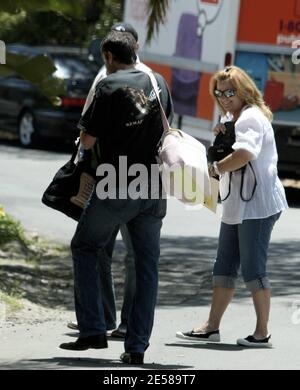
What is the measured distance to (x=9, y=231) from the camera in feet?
42.0

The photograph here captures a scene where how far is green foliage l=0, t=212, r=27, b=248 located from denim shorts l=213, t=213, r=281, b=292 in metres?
4.19

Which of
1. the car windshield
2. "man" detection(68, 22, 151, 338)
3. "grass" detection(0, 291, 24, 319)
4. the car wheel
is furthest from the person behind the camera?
the car wheel

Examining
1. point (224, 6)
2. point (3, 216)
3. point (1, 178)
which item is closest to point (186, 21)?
point (224, 6)

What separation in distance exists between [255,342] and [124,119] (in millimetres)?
1825

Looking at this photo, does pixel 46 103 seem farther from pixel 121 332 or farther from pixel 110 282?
pixel 121 332

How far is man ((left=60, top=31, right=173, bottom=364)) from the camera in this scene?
7.63m

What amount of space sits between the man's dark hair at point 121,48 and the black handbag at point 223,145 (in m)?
0.86

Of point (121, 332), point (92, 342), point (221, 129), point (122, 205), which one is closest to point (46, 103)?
point (121, 332)

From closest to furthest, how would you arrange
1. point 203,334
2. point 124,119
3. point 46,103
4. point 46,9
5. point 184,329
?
1. point 124,119
2. point 203,334
3. point 184,329
4. point 46,9
5. point 46,103

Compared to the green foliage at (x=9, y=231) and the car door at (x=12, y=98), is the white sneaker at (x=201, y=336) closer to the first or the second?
the green foliage at (x=9, y=231)

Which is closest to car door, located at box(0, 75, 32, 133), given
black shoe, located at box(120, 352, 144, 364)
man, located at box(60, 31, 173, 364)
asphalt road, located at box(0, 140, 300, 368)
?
asphalt road, located at box(0, 140, 300, 368)

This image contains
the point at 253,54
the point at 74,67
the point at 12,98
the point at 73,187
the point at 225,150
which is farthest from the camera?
the point at 12,98

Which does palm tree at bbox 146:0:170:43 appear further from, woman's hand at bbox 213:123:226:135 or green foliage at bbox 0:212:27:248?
woman's hand at bbox 213:123:226:135
